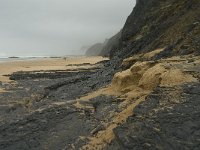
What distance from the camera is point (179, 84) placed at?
335 inches

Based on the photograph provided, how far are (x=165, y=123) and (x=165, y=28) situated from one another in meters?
10.9

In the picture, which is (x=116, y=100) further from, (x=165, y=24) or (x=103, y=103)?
(x=165, y=24)

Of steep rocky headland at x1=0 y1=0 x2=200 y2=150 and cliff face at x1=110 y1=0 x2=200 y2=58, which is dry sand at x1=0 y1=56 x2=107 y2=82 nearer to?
cliff face at x1=110 y1=0 x2=200 y2=58

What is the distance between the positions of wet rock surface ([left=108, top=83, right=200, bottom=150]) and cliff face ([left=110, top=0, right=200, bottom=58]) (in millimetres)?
3334

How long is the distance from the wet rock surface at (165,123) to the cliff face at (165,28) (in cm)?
333

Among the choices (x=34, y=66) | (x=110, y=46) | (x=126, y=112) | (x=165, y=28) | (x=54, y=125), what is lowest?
(x=34, y=66)

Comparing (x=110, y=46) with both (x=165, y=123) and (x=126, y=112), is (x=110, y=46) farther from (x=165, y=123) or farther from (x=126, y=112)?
(x=165, y=123)

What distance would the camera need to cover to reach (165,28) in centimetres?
1800

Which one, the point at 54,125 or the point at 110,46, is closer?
the point at 54,125

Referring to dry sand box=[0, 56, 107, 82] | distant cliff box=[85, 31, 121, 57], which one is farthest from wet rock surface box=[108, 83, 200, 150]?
distant cliff box=[85, 31, 121, 57]

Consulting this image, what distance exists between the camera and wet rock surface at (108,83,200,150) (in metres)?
7.30

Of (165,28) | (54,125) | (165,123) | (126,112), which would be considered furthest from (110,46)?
(165,123)

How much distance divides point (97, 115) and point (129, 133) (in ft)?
6.79

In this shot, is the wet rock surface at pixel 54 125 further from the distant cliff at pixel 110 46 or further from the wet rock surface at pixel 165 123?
the distant cliff at pixel 110 46
